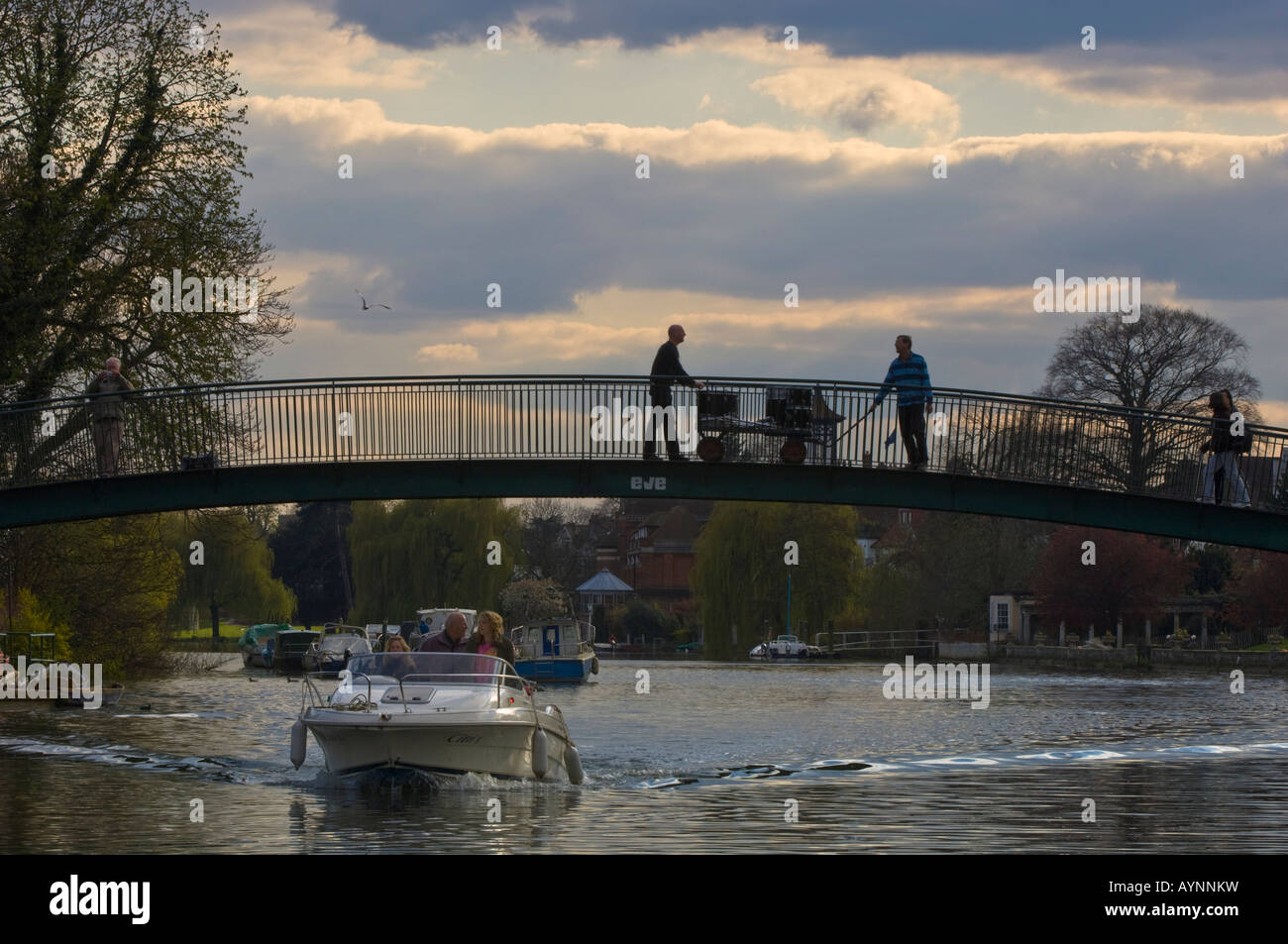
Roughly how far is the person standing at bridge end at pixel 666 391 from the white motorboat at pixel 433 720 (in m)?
7.47

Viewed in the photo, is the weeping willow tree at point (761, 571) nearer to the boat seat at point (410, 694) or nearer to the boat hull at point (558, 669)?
the boat hull at point (558, 669)

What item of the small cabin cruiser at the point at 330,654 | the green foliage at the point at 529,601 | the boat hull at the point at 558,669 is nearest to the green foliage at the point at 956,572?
the green foliage at the point at 529,601

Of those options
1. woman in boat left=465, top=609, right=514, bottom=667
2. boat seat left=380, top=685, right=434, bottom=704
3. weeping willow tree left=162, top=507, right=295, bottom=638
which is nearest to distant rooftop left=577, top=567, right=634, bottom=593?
weeping willow tree left=162, top=507, right=295, bottom=638

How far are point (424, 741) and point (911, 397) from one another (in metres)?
11.1

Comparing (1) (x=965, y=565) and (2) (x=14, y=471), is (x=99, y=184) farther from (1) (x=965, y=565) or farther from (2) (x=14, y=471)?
(1) (x=965, y=565)

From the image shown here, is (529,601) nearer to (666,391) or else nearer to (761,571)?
(761,571)

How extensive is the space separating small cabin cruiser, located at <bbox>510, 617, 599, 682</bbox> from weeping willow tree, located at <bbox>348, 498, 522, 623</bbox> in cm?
2066

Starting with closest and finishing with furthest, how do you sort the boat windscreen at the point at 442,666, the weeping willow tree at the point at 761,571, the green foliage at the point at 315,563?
1. the boat windscreen at the point at 442,666
2. the weeping willow tree at the point at 761,571
3. the green foliage at the point at 315,563

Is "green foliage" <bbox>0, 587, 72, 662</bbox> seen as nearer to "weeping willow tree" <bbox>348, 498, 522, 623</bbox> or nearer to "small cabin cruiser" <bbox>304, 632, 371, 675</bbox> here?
"small cabin cruiser" <bbox>304, 632, 371, 675</bbox>

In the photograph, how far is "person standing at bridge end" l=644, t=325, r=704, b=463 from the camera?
2969cm

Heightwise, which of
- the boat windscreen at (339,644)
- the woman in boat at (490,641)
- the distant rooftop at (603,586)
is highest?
the woman in boat at (490,641)

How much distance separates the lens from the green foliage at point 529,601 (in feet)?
329

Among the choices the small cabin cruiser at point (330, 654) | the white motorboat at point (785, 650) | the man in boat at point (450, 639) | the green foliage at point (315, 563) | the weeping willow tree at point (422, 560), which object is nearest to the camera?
the man in boat at point (450, 639)
